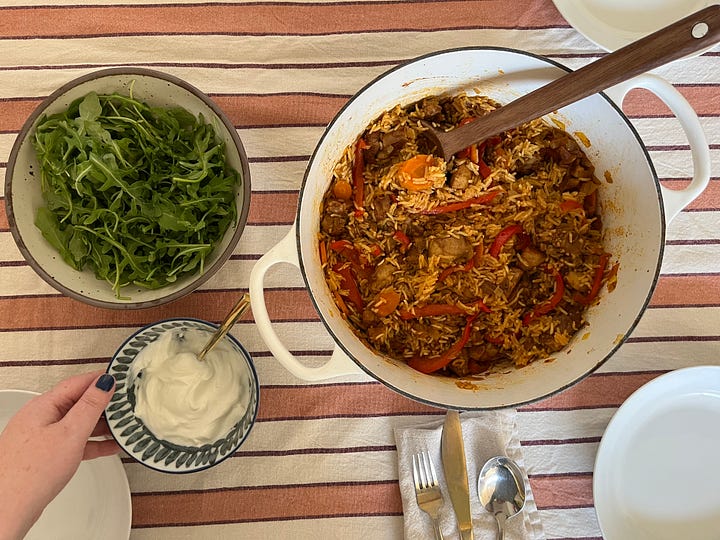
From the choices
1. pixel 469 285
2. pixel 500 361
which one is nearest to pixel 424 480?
pixel 500 361

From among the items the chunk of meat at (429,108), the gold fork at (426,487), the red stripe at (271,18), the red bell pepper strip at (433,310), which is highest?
the red stripe at (271,18)

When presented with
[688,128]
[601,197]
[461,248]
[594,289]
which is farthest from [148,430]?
[688,128]

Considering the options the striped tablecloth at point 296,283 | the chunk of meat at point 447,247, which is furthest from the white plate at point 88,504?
the chunk of meat at point 447,247

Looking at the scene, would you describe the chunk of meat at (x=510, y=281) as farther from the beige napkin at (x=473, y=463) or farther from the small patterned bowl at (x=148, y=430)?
the small patterned bowl at (x=148, y=430)

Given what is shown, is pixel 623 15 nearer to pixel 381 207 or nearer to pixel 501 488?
pixel 381 207

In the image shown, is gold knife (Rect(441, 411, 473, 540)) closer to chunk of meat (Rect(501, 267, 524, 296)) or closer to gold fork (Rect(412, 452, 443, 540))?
gold fork (Rect(412, 452, 443, 540))

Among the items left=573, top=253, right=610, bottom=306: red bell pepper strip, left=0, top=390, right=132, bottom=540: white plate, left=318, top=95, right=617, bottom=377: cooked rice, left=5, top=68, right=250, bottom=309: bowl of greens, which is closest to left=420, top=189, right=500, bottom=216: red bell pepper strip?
left=318, top=95, right=617, bottom=377: cooked rice
